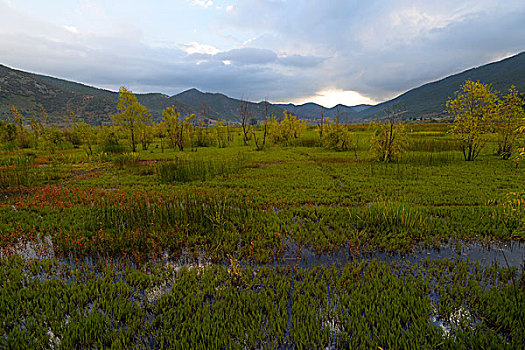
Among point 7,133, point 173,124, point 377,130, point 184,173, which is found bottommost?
point 184,173

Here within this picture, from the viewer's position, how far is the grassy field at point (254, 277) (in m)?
3.62

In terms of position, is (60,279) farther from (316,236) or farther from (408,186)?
(408,186)

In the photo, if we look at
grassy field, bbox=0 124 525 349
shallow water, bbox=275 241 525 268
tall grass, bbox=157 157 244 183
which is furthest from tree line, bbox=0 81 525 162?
tall grass, bbox=157 157 244 183

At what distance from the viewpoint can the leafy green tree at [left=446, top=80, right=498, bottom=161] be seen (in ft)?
62.5

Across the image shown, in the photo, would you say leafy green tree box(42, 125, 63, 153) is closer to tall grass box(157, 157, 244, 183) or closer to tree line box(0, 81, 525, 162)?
tree line box(0, 81, 525, 162)

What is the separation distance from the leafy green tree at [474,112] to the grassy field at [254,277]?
11.0 metres

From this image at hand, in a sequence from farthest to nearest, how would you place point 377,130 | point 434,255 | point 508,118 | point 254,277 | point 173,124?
point 173,124
point 377,130
point 508,118
point 434,255
point 254,277

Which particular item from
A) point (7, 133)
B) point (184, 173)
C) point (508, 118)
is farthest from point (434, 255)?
point (7, 133)

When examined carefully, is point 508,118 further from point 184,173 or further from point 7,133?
point 7,133

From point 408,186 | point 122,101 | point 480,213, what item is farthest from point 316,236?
point 122,101

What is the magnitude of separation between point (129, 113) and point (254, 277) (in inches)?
1215

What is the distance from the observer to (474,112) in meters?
19.6

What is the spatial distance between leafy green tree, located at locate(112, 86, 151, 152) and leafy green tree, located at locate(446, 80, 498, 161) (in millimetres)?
34610

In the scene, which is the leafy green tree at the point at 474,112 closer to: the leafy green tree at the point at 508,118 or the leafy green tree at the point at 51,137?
the leafy green tree at the point at 508,118
